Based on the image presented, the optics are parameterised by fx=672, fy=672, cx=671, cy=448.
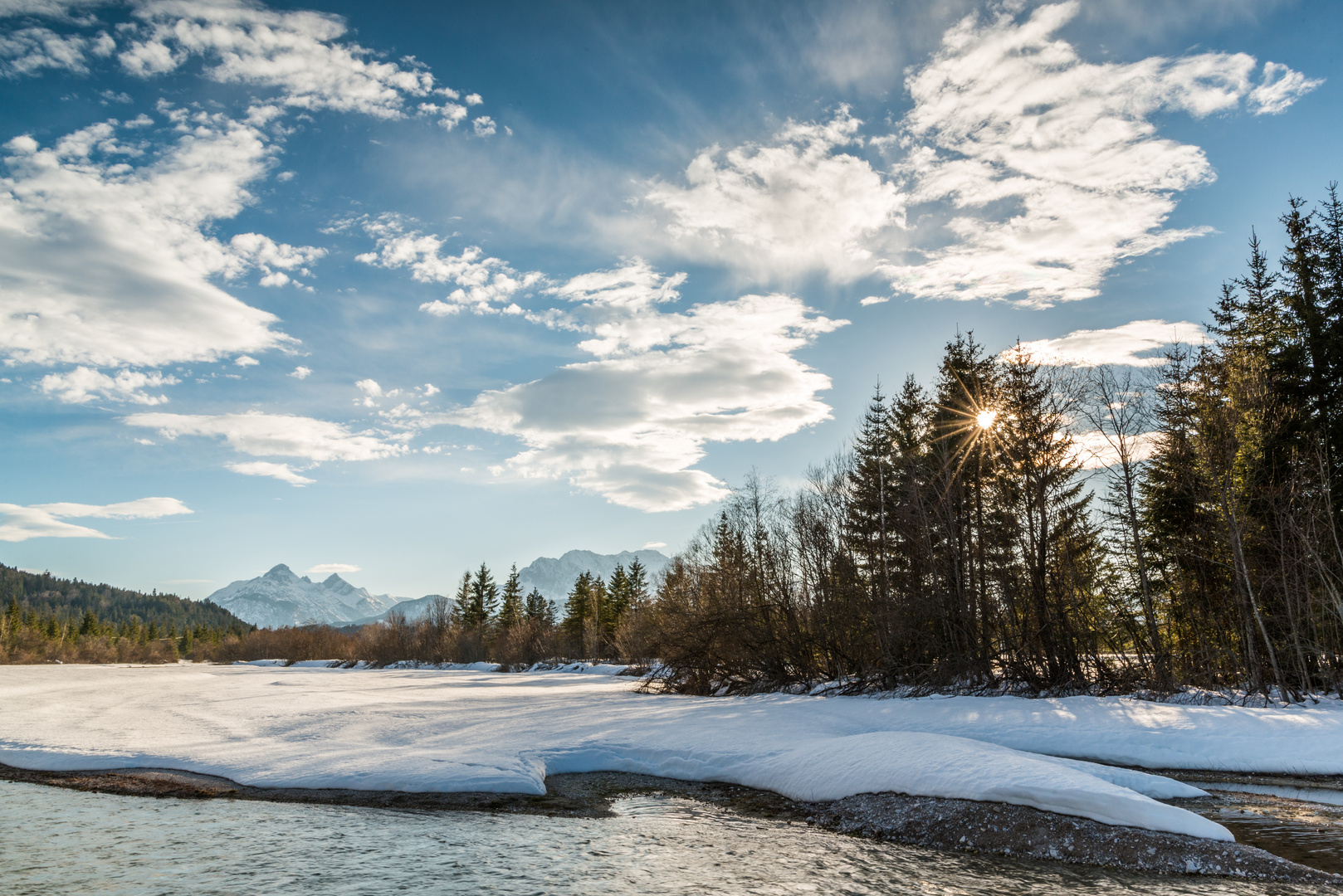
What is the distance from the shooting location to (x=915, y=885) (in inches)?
240

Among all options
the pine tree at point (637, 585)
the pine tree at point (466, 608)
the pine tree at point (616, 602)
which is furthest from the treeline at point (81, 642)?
the pine tree at point (637, 585)

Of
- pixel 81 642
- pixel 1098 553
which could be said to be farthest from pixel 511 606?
pixel 81 642

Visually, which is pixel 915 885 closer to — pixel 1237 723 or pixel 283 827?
pixel 283 827

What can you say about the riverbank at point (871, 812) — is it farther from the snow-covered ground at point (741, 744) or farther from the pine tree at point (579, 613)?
the pine tree at point (579, 613)

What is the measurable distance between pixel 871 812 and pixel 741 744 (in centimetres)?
438

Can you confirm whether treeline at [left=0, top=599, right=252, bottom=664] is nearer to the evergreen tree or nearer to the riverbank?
the evergreen tree

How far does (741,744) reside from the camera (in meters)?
12.7

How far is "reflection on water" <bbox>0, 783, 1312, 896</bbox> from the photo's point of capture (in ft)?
19.3

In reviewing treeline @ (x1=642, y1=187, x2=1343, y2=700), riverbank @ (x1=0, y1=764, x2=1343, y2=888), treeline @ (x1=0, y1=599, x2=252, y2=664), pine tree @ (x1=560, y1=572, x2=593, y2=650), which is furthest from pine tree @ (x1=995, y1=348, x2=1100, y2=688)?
treeline @ (x1=0, y1=599, x2=252, y2=664)

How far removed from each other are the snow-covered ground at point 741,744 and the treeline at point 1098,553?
2.98 meters

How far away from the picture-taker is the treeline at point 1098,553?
1830 cm

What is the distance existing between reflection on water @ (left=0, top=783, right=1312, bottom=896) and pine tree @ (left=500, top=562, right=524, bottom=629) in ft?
233

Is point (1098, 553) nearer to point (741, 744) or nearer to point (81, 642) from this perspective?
point (741, 744)

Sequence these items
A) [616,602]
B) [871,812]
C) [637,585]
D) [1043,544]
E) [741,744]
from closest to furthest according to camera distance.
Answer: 1. [871,812]
2. [741,744]
3. [1043,544]
4. [616,602]
5. [637,585]
